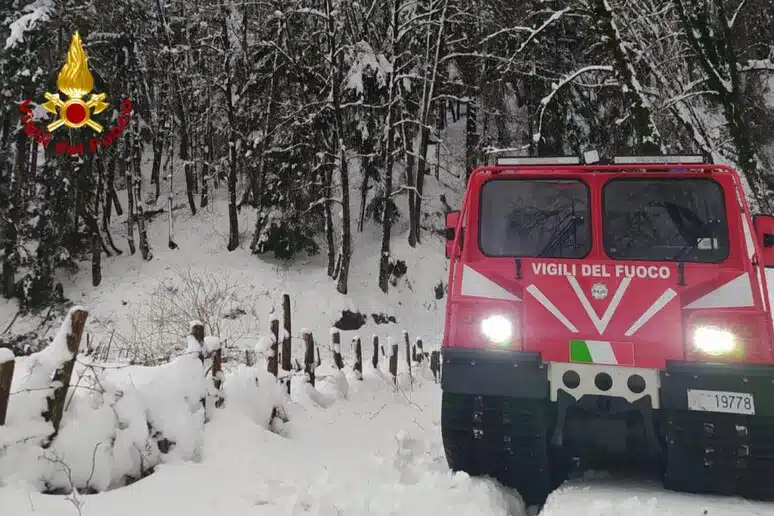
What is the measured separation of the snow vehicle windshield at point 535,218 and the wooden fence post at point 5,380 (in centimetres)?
357

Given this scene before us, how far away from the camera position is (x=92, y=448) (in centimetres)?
410

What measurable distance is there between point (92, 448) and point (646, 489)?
4127 millimetres

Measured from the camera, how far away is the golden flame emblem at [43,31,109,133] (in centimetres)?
1942

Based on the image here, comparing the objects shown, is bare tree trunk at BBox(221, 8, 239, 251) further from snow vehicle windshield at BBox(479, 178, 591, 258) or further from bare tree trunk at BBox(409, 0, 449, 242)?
snow vehicle windshield at BBox(479, 178, 591, 258)

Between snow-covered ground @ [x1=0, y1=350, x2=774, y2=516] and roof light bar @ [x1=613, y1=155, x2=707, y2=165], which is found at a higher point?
roof light bar @ [x1=613, y1=155, x2=707, y2=165]

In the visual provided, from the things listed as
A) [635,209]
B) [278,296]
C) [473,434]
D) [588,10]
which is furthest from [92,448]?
[278,296]

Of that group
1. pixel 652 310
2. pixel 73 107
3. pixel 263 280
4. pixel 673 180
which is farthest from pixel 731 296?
pixel 73 107

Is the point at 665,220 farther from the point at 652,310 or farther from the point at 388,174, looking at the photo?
the point at 388,174

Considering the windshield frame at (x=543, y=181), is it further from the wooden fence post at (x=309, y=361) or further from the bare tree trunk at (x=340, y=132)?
the bare tree trunk at (x=340, y=132)

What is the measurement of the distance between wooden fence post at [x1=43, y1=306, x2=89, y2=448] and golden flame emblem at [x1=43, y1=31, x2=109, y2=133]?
17.8m

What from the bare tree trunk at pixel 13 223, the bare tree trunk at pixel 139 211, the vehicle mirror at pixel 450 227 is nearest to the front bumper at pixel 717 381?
the vehicle mirror at pixel 450 227

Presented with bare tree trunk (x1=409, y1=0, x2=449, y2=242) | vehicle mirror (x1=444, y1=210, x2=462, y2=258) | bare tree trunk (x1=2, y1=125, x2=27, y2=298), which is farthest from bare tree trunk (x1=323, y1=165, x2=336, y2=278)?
vehicle mirror (x1=444, y1=210, x2=462, y2=258)

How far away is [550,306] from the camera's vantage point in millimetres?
4609

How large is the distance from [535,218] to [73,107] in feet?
68.4
